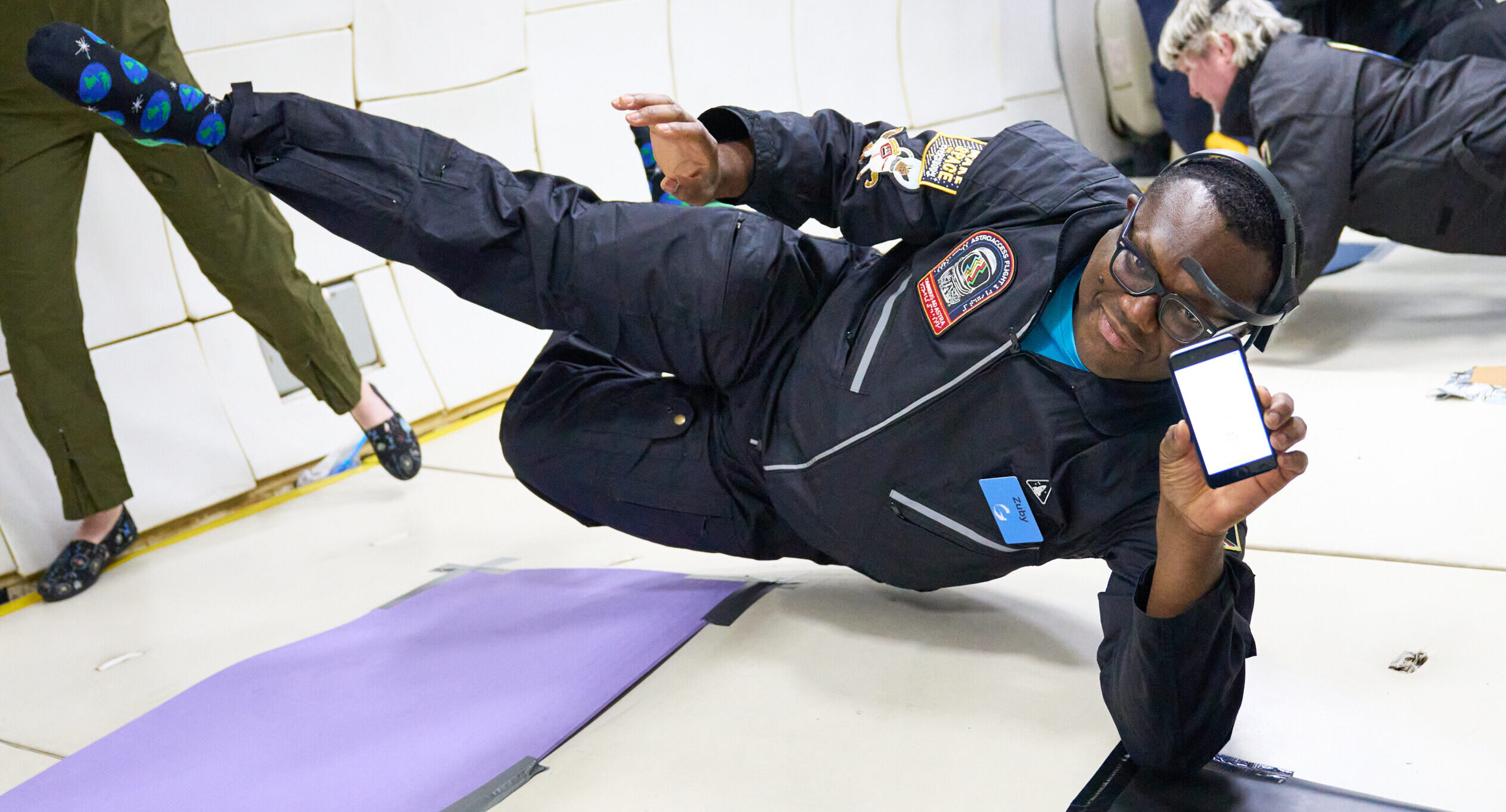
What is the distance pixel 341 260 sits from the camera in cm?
298

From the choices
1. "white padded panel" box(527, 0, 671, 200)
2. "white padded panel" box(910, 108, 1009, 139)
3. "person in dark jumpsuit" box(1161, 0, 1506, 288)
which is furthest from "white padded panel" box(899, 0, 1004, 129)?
"person in dark jumpsuit" box(1161, 0, 1506, 288)

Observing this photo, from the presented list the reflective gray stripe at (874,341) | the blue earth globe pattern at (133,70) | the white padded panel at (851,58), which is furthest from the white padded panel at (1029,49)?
the blue earth globe pattern at (133,70)

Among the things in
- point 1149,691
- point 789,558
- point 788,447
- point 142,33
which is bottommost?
point 789,558

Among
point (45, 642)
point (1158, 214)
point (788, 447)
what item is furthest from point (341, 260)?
point (1158, 214)

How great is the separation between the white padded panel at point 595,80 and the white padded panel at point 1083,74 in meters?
2.53

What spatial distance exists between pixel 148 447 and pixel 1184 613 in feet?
7.74

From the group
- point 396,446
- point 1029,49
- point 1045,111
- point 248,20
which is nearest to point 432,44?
point 248,20

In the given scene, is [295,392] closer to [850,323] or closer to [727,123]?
[727,123]

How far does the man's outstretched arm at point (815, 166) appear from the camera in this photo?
1.65 metres

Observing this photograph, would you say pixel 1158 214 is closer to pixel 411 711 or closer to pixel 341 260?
pixel 411 711

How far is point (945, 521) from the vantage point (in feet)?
5.00

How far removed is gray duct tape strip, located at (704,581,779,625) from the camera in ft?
6.07

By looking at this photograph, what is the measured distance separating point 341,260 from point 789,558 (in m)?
1.59

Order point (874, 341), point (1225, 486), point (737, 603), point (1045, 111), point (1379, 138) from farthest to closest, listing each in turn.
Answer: point (1045, 111), point (1379, 138), point (737, 603), point (874, 341), point (1225, 486)
